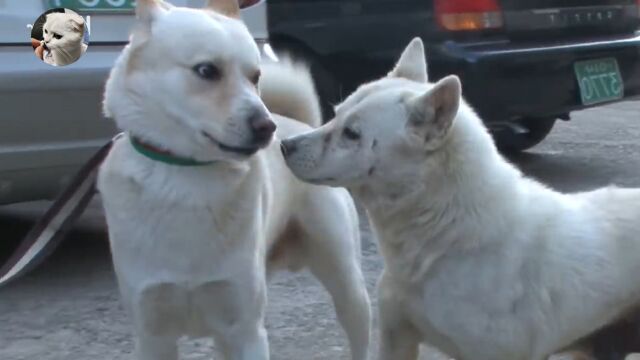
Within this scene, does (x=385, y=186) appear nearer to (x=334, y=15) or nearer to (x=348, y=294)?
(x=348, y=294)

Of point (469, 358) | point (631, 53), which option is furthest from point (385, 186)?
point (631, 53)

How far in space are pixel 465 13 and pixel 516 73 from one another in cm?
44

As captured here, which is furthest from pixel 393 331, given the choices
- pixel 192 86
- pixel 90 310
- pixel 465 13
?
pixel 465 13

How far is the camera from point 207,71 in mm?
3463

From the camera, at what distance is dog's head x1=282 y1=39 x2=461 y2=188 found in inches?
143

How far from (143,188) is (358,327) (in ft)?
3.76

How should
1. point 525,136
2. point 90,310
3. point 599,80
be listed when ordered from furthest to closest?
point 525,136, point 599,80, point 90,310

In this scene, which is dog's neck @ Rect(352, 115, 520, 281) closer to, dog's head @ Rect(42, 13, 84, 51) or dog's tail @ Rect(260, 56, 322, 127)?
dog's tail @ Rect(260, 56, 322, 127)

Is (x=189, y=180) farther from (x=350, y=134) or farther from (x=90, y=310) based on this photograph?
(x=90, y=310)

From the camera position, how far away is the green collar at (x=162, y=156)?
3.60m

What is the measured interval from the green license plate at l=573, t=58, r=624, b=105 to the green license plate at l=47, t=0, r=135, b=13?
2.95m

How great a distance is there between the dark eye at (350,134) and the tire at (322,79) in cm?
320

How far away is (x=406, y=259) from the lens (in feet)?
12.4

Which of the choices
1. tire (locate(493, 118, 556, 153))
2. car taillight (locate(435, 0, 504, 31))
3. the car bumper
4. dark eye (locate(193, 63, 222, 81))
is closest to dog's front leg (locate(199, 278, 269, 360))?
dark eye (locate(193, 63, 222, 81))
